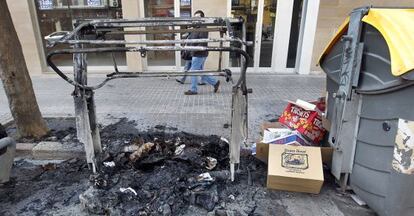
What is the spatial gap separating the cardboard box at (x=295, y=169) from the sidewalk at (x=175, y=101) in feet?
3.68

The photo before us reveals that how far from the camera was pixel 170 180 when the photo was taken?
2990 mm

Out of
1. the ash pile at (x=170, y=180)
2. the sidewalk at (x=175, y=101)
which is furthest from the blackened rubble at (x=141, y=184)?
the sidewalk at (x=175, y=101)

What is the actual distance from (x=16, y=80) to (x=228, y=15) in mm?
5294

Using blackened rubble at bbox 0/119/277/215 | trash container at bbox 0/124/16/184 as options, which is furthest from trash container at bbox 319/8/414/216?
trash container at bbox 0/124/16/184

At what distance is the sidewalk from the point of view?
15.1 ft

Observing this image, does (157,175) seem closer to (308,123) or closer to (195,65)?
(308,123)

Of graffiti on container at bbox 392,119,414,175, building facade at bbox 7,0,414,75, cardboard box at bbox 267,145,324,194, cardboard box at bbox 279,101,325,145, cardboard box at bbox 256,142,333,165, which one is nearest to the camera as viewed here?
graffiti on container at bbox 392,119,414,175

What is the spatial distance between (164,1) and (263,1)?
2.56m

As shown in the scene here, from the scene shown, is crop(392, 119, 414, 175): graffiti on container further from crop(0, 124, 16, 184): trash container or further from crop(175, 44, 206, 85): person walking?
crop(175, 44, 206, 85): person walking

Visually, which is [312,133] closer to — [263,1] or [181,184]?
[181,184]

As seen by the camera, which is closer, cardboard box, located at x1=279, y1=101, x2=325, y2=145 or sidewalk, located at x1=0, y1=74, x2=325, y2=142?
cardboard box, located at x1=279, y1=101, x2=325, y2=145

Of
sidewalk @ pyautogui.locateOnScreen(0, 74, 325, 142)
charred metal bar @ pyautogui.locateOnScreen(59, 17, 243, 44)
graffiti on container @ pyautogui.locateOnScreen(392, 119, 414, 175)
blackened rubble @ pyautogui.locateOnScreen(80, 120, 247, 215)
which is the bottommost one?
sidewalk @ pyautogui.locateOnScreen(0, 74, 325, 142)

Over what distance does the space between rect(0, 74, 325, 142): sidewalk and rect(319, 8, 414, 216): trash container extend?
1.55m

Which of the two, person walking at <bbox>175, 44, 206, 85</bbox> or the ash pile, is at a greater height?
person walking at <bbox>175, 44, 206, 85</bbox>
